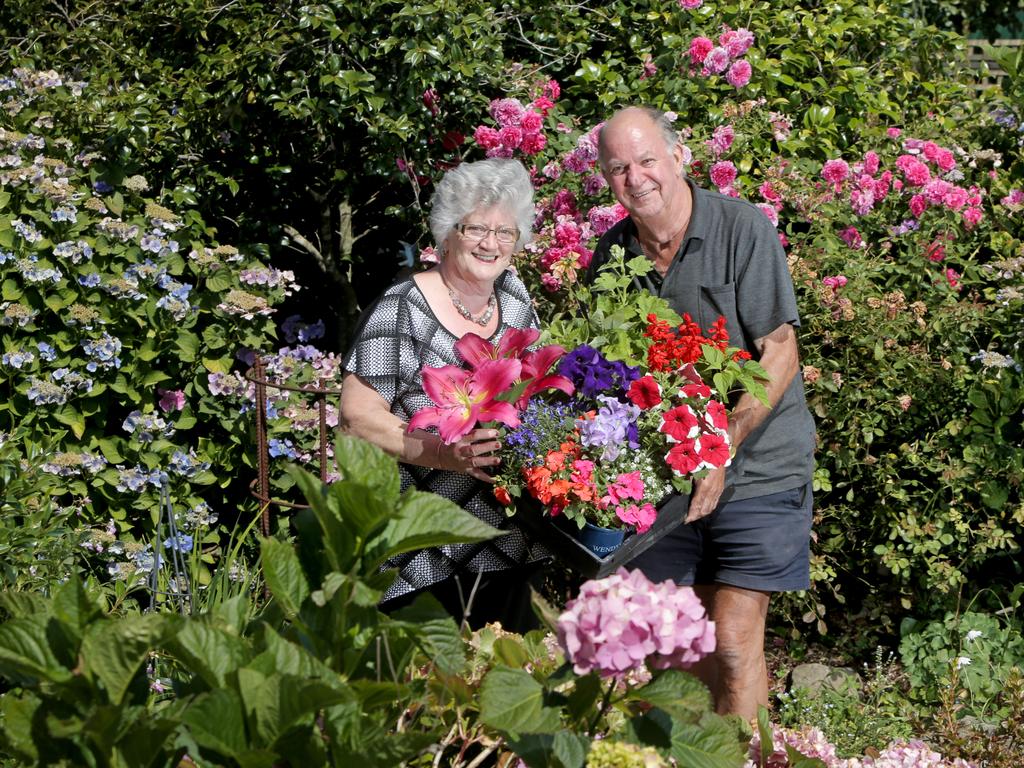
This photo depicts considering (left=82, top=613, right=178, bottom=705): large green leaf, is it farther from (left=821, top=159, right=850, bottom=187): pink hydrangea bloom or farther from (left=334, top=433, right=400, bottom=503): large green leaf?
(left=821, top=159, right=850, bottom=187): pink hydrangea bloom

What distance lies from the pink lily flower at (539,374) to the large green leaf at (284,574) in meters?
0.94

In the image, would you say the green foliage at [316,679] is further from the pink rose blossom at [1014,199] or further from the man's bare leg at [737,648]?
the pink rose blossom at [1014,199]

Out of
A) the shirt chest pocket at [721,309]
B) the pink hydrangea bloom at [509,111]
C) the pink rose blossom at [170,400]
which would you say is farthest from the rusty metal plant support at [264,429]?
the shirt chest pocket at [721,309]

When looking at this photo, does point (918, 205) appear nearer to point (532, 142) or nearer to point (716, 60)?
point (716, 60)

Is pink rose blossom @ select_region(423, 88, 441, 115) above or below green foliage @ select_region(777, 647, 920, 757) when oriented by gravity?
above

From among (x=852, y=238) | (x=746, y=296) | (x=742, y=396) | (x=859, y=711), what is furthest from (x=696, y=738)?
(x=852, y=238)

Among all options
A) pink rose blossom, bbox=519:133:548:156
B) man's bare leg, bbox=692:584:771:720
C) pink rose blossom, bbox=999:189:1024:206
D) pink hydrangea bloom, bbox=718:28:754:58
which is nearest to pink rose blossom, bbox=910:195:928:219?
pink rose blossom, bbox=999:189:1024:206

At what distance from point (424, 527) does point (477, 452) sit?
101 cm

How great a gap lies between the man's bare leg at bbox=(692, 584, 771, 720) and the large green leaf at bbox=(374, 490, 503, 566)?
65.1 inches

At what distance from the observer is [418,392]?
2504 mm

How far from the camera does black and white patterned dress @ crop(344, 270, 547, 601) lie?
252 cm

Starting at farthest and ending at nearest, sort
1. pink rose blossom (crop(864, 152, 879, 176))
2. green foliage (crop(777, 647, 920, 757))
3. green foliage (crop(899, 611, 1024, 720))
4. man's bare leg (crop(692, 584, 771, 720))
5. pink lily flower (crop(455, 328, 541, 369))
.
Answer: pink rose blossom (crop(864, 152, 879, 176)) → green foliage (crop(899, 611, 1024, 720)) → green foliage (crop(777, 647, 920, 757)) → man's bare leg (crop(692, 584, 771, 720)) → pink lily flower (crop(455, 328, 541, 369))

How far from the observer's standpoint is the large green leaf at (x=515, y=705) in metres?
1.17

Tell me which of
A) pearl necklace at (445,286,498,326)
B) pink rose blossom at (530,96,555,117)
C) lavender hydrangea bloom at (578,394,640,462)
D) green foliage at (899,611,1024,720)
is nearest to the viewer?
lavender hydrangea bloom at (578,394,640,462)
